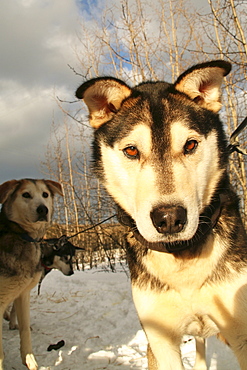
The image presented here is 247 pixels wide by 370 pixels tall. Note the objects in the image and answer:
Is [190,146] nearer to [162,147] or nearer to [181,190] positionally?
[162,147]

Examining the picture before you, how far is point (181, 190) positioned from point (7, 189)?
3.39 meters

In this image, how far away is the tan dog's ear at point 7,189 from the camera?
432 centimetres

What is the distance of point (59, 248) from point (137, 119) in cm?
433

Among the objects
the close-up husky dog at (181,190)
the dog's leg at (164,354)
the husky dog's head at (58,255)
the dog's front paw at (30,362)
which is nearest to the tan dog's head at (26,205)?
the husky dog's head at (58,255)

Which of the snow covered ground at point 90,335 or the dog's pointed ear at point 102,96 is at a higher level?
the dog's pointed ear at point 102,96

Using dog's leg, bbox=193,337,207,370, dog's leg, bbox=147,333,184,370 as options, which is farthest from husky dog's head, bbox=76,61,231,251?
dog's leg, bbox=193,337,207,370

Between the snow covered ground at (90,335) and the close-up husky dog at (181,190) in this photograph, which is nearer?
the close-up husky dog at (181,190)

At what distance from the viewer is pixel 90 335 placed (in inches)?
175

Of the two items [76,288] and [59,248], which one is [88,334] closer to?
[59,248]

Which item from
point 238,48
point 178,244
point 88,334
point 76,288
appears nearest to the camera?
point 178,244

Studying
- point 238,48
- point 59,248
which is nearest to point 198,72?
point 59,248

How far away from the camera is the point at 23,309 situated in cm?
388

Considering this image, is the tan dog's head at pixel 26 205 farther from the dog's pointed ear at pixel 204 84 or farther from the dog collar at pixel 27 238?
the dog's pointed ear at pixel 204 84

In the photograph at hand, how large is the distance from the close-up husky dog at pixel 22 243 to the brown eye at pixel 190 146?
109 inches
